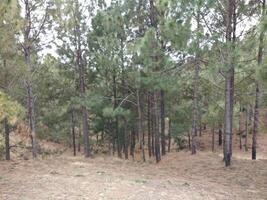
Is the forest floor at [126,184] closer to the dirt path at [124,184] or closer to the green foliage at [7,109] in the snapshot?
the dirt path at [124,184]

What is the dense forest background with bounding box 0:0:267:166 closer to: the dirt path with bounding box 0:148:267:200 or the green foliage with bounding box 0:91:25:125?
the green foliage with bounding box 0:91:25:125

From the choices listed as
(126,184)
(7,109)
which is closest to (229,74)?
(126,184)

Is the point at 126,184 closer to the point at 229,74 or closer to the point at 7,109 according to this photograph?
the point at 7,109

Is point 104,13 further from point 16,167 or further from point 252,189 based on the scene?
point 252,189

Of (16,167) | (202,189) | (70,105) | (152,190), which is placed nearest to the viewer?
(152,190)

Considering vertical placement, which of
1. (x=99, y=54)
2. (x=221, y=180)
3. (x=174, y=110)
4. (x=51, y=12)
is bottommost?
(x=221, y=180)

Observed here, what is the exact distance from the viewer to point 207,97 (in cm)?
2217

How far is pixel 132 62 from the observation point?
16.0 meters

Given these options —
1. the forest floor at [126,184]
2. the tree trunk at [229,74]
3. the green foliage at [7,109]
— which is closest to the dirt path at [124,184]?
the forest floor at [126,184]

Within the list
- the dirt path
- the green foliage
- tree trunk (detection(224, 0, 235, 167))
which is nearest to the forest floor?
the dirt path

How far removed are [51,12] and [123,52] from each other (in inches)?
158

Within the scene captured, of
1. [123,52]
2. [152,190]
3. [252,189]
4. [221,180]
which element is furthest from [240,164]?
[123,52]

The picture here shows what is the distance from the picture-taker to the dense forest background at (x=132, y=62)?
10.1m

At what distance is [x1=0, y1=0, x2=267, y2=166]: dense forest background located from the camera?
1006 centimetres
